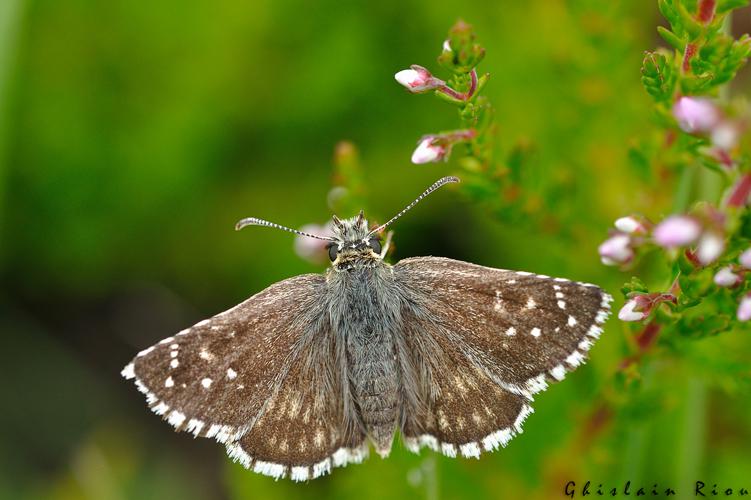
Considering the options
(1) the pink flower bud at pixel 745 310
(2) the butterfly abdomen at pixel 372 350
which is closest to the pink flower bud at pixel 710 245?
(1) the pink flower bud at pixel 745 310

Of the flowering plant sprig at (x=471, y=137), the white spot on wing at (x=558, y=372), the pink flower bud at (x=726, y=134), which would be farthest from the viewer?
the white spot on wing at (x=558, y=372)

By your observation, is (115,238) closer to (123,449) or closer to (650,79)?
(123,449)

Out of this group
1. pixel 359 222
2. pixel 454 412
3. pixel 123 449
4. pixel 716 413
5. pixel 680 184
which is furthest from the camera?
pixel 123 449

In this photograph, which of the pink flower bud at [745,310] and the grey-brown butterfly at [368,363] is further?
the grey-brown butterfly at [368,363]

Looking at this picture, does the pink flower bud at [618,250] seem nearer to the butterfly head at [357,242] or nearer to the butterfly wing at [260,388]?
the butterfly head at [357,242]

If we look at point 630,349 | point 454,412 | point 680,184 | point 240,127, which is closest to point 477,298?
point 454,412

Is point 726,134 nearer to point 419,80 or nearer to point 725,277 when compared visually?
point 725,277

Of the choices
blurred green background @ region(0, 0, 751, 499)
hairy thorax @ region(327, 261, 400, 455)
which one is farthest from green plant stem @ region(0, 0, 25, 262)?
hairy thorax @ region(327, 261, 400, 455)
